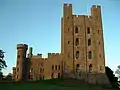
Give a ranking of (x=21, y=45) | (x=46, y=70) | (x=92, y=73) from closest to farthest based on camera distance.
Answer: (x=92, y=73)
(x=46, y=70)
(x=21, y=45)

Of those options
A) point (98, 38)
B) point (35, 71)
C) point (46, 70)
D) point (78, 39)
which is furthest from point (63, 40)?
point (35, 71)

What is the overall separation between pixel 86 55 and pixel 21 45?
763 inches

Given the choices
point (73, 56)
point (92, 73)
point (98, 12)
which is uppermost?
point (98, 12)

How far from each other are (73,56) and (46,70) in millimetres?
11418

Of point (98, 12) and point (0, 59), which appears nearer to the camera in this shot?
point (98, 12)

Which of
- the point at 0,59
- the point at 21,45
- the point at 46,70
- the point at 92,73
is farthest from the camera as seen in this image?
the point at 21,45

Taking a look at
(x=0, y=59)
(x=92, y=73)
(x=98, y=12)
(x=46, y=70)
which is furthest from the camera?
(x=46, y=70)

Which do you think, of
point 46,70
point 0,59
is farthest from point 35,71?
point 0,59

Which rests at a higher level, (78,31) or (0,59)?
(78,31)

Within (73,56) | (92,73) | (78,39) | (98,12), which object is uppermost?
(98,12)

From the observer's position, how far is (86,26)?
1828 inches

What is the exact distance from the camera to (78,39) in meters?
45.9

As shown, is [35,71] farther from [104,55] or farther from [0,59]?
[104,55]

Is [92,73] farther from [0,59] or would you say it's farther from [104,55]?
[0,59]
